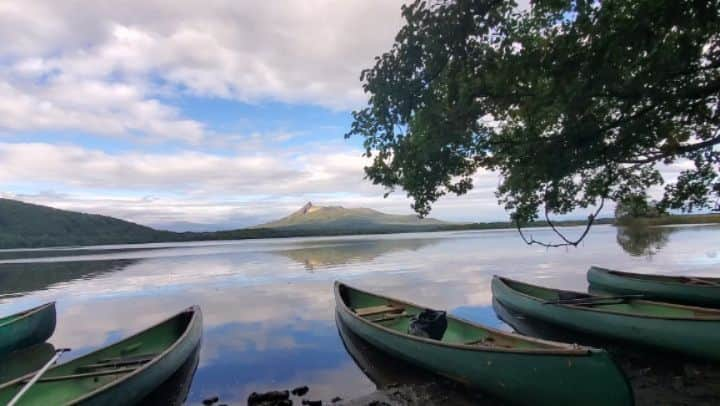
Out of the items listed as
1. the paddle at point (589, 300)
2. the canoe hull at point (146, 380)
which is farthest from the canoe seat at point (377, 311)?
the canoe hull at point (146, 380)

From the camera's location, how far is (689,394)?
8180 millimetres

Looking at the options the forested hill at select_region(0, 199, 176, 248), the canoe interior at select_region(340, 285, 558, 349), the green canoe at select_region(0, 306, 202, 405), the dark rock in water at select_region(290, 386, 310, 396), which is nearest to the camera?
the green canoe at select_region(0, 306, 202, 405)

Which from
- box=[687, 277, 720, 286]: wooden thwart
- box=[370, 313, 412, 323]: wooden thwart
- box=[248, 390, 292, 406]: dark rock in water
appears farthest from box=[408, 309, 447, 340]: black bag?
box=[687, 277, 720, 286]: wooden thwart

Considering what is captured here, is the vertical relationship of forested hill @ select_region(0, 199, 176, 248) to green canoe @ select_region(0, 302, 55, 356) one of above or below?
above

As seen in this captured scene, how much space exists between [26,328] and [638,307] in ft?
71.6

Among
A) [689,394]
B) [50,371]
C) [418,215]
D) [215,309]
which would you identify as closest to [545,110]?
[418,215]

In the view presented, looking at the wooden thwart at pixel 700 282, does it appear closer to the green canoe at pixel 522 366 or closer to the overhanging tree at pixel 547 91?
the overhanging tree at pixel 547 91

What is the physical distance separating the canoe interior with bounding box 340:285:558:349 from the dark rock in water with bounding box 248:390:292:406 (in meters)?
3.51

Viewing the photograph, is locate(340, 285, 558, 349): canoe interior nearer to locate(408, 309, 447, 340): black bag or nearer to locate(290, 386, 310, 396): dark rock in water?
locate(408, 309, 447, 340): black bag

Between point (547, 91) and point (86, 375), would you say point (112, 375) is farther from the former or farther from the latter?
point (547, 91)

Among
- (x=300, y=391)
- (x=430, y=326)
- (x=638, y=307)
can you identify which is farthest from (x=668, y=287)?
(x=300, y=391)

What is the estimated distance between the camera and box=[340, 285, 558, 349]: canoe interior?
8883 mm

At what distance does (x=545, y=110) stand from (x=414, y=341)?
6122 mm

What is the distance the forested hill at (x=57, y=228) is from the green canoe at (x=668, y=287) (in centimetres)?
16453
